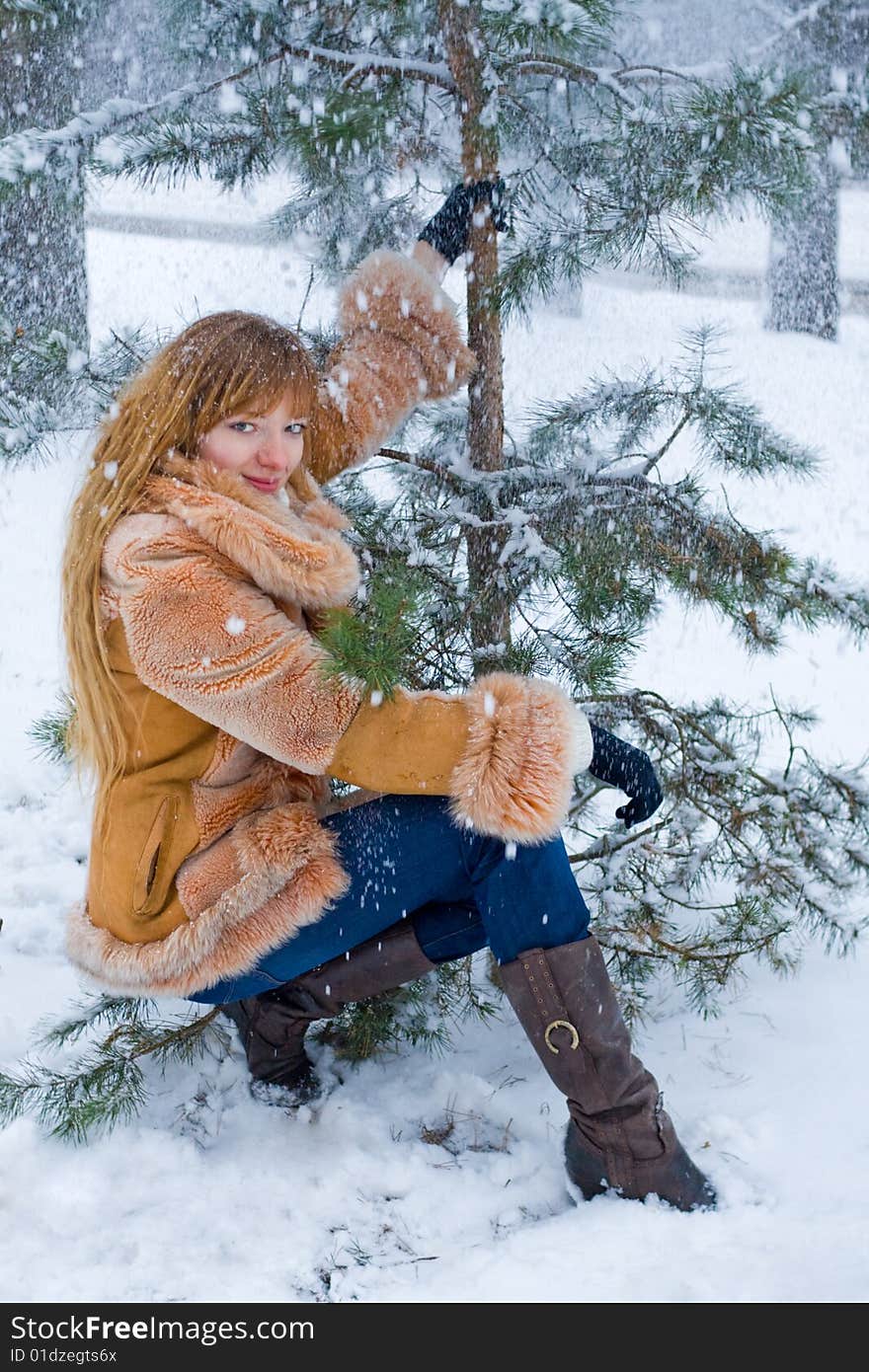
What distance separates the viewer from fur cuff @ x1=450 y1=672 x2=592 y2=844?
159 centimetres

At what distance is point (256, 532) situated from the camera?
5.36ft

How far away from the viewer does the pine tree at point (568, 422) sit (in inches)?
77.3

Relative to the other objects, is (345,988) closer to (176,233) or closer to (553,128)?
(553,128)

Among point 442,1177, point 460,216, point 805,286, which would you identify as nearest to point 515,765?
point 442,1177

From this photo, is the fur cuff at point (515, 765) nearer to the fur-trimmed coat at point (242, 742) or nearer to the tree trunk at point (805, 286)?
the fur-trimmed coat at point (242, 742)

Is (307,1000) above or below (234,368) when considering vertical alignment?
below

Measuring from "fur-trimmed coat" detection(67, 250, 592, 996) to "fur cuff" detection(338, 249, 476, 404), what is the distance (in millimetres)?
341

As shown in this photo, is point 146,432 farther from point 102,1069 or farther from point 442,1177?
point 442,1177

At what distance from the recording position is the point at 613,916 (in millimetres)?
2213

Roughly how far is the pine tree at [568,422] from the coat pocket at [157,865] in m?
0.51

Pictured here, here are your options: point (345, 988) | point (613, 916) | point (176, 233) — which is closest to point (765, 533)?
point (613, 916)

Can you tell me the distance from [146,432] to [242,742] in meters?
0.50
